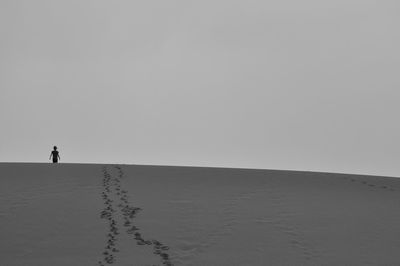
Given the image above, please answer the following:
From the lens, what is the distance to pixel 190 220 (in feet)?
34.1

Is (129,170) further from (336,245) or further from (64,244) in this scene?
(336,245)

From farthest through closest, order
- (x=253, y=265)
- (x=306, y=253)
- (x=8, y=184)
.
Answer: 1. (x=8, y=184)
2. (x=306, y=253)
3. (x=253, y=265)

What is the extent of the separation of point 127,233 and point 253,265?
106 inches

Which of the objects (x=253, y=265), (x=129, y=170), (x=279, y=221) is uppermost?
(x=129, y=170)

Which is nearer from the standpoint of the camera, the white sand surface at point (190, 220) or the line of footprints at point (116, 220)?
the line of footprints at point (116, 220)

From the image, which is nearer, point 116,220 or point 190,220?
point 116,220

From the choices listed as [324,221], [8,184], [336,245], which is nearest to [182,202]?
[324,221]

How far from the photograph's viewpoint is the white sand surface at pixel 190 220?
827 cm

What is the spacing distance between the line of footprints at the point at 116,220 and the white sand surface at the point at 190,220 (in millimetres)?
21

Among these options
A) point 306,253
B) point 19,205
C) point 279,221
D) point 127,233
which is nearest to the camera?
point 306,253

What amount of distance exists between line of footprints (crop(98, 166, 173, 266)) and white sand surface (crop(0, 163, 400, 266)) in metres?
0.02

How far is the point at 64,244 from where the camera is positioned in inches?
339

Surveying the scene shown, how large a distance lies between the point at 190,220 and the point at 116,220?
64.3 inches

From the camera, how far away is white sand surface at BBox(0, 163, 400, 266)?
8.27 metres
